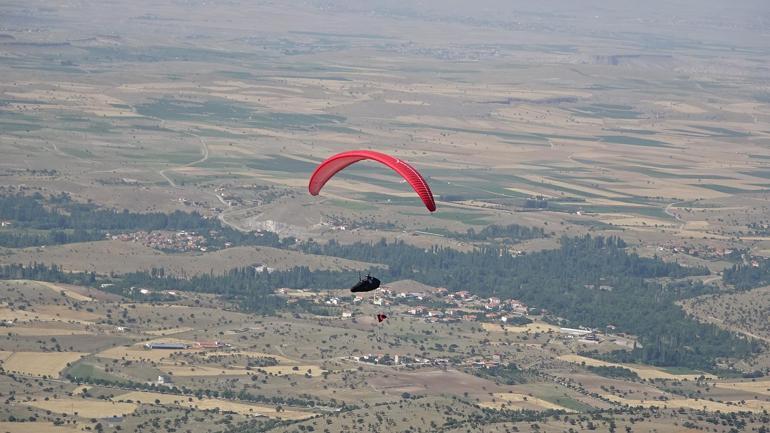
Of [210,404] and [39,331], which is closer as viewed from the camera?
[210,404]

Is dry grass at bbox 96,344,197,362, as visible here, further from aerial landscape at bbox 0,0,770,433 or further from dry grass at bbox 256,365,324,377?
dry grass at bbox 256,365,324,377

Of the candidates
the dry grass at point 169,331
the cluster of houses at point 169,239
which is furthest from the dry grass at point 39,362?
the cluster of houses at point 169,239

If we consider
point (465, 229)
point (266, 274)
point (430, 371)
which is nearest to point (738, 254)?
point (465, 229)

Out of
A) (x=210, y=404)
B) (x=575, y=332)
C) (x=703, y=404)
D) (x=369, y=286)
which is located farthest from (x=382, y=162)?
(x=575, y=332)

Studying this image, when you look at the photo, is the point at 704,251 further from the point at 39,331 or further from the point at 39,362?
the point at 39,362

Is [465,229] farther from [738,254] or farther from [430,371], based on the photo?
[430,371]

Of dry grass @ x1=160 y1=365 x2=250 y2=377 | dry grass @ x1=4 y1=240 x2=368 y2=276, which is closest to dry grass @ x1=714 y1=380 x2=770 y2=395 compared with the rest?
dry grass @ x1=160 y1=365 x2=250 y2=377
